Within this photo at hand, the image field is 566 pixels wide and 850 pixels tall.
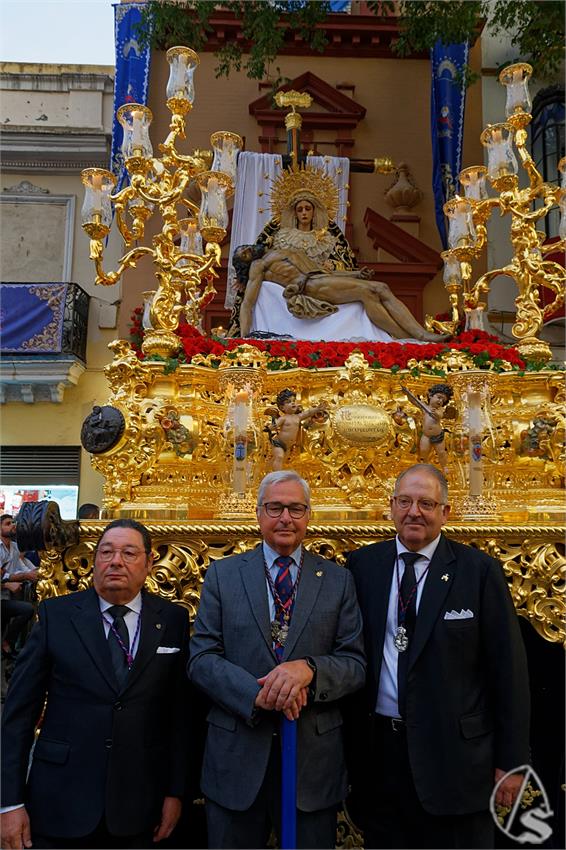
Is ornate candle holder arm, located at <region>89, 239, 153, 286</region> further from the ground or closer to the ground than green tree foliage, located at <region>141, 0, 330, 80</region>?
closer to the ground

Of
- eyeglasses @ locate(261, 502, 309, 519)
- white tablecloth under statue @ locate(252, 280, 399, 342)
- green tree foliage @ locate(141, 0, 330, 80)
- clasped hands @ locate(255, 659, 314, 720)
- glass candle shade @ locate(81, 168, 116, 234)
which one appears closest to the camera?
clasped hands @ locate(255, 659, 314, 720)

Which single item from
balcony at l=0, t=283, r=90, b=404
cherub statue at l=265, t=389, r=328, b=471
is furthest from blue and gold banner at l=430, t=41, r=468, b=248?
cherub statue at l=265, t=389, r=328, b=471

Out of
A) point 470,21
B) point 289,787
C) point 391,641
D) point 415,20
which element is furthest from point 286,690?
point 415,20

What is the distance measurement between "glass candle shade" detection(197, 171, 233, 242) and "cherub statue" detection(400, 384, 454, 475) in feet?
5.90

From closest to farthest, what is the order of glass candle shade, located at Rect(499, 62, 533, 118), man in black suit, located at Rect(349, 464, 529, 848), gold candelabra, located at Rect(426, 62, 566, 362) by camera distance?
man in black suit, located at Rect(349, 464, 529, 848)
gold candelabra, located at Rect(426, 62, 566, 362)
glass candle shade, located at Rect(499, 62, 533, 118)

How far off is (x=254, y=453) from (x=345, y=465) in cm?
57

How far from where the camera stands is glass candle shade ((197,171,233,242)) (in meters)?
4.89

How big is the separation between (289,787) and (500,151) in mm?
4225

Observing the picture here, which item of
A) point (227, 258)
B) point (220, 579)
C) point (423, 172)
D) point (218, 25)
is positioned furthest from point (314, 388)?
point (218, 25)

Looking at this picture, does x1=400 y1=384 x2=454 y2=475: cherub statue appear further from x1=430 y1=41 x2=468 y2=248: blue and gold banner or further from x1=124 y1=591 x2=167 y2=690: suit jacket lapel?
x1=430 y1=41 x2=468 y2=248: blue and gold banner

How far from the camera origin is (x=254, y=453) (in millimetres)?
3941

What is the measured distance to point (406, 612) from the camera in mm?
2471

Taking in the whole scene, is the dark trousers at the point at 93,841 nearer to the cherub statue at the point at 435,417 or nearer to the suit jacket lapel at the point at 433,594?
the suit jacket lapel at the point at 433,594

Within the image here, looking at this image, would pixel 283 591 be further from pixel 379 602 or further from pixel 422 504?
pixel 422 504
